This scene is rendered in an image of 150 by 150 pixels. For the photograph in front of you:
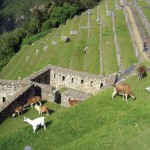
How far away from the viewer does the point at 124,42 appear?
214ft

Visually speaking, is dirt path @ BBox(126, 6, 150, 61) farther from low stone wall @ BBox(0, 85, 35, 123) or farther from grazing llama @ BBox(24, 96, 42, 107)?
grazing llama @ BBox(24, 96, 42, 107)

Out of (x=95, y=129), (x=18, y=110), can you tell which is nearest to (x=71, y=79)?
(x=18, y=110)

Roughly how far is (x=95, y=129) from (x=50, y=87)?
1284 centimetres

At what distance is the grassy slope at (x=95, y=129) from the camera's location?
2045 cm

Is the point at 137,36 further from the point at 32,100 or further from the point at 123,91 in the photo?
the point at 123,91

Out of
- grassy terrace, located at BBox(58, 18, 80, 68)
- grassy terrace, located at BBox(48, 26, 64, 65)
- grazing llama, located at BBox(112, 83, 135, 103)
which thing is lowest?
grassy terrace, located at BBox(48, 26, 64, 65)

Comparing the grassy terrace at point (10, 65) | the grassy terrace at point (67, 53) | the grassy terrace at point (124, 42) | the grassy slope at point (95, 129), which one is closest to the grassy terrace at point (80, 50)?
the grassy terrace at point (67, 53)

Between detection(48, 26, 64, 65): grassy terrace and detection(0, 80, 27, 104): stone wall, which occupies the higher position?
detection(0, 80, 27, 104): stone wall

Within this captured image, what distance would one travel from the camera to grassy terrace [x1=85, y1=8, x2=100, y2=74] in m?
57.7

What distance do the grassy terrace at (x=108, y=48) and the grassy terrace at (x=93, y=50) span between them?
112 centimetres

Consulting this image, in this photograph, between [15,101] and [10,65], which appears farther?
[10,65]

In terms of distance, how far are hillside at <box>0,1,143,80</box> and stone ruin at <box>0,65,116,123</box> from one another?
525 inches

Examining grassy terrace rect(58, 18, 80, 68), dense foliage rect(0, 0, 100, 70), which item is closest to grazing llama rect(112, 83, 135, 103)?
grassy terrace rect(58, 18, 80, 68)

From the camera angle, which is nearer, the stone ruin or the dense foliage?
the stone ruin
